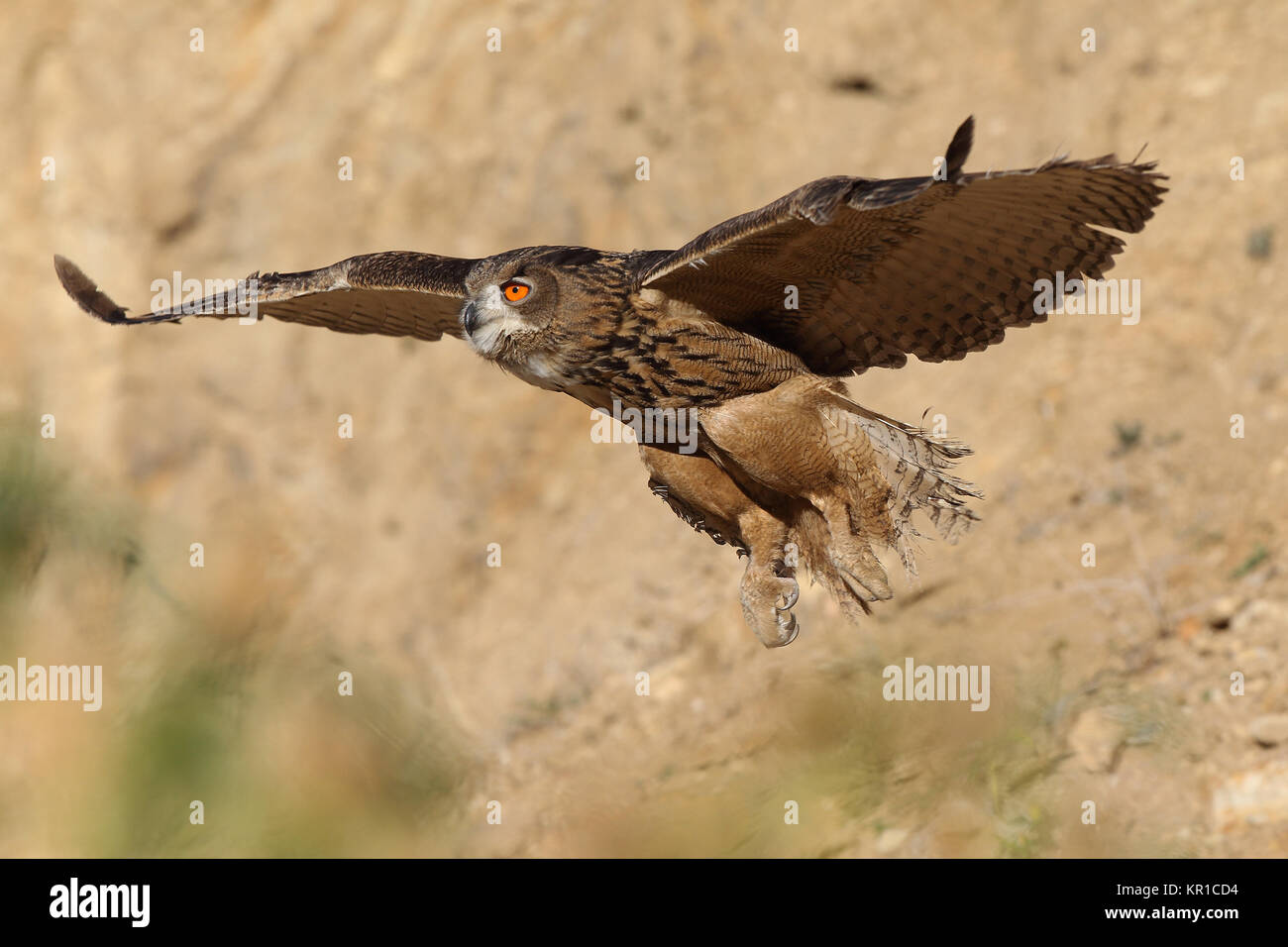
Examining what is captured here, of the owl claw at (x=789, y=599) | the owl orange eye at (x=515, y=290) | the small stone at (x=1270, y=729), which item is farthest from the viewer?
the small stone at (x=1270, y=729)

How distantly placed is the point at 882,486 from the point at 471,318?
1540 mm

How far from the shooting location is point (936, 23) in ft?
36.4

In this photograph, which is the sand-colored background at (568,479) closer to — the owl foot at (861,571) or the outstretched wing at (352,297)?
the outstretched wing at (352,297)

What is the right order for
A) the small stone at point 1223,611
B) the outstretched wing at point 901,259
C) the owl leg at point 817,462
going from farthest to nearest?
the small stone at point 1223,611, the owl leg at point 817,462, the outstretched wing at point 901,259

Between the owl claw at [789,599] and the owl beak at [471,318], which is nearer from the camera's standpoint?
the owl beak at [471,318]

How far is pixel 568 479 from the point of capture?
38.9 ft

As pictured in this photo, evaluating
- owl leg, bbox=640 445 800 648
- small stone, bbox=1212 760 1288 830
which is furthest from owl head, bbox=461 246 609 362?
small stone, bbox=1212 760 1288 830

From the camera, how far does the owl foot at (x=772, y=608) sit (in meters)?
4.49

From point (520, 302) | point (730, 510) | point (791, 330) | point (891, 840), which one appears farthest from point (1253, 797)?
point (520, 302)

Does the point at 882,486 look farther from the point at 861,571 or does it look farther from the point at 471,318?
the point at 471,318

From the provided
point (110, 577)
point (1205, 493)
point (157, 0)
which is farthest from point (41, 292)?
point (1205, 493)

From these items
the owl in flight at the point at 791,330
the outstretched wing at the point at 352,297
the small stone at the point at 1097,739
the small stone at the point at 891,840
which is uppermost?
the outstretched wing at the point at 352,297

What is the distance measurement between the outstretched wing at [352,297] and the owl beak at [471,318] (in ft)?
0.82

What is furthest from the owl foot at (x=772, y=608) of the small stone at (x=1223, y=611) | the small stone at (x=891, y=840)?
the small stone at (x=1223, y=611)
